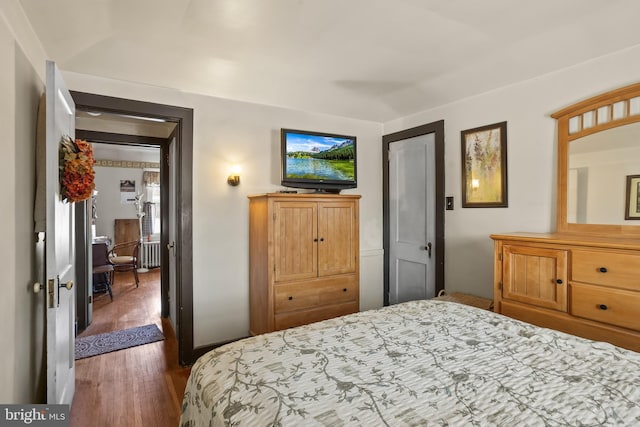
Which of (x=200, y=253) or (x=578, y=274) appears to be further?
(x=200, y=253)

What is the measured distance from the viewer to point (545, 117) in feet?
8.49

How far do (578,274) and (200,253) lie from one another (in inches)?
110

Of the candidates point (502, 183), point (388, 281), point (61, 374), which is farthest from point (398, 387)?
point (388, 281)

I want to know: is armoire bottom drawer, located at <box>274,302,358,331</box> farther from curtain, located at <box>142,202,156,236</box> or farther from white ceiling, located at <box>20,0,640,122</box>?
curtain, located at <box>142,202,156,236</box>

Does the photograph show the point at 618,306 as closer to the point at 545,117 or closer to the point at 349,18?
Answer: the point at 545,117

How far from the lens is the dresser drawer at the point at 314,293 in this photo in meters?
2.92

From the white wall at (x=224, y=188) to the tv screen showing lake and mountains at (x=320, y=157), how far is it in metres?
0.25

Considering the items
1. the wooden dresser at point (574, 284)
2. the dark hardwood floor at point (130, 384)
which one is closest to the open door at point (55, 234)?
the dark hardwood floor at point (130, 384)

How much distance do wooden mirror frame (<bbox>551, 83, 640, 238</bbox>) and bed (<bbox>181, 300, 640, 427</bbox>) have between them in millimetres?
1204

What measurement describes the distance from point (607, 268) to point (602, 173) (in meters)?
0.76

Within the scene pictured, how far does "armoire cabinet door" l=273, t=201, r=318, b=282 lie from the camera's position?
9.50 feet

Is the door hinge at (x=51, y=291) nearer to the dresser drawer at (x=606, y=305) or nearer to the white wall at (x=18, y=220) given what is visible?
the white wall at (x=18, y=220)

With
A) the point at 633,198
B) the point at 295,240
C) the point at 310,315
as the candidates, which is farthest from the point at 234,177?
the point at 633,198

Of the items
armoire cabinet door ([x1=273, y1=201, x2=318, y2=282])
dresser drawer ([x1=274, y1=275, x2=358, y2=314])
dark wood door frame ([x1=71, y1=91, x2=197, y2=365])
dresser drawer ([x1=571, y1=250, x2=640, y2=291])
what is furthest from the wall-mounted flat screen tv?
dresser drawer ([x1=571, y1=250, x2=640, y2=291])
